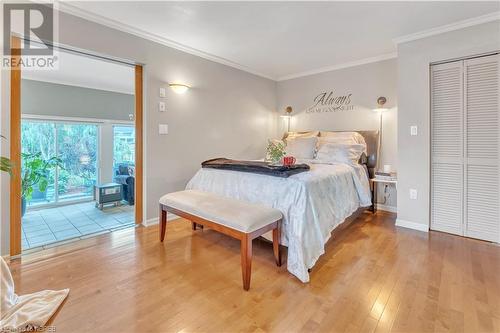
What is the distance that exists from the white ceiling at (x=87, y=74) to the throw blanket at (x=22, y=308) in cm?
315

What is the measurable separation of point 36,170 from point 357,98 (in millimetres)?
5959

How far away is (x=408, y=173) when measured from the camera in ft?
10.1

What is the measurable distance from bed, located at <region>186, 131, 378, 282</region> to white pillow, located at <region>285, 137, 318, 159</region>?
64 cm

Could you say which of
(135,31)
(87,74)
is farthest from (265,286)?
(87,74)

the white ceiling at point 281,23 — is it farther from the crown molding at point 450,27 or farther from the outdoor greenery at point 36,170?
the outdoor greenery at point 36,170

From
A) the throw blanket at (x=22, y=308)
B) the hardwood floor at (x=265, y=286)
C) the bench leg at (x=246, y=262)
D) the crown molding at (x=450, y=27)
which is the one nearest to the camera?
the throw blanket at (x=22, y=308)

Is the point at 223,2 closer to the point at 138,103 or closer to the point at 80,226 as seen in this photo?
the point at 138,103

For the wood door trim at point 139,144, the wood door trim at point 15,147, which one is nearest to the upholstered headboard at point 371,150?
the wood door trim at point 139,144

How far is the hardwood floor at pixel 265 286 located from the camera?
1478 mm

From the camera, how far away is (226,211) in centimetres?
204

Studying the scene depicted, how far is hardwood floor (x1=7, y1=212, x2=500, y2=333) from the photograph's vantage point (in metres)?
1.48

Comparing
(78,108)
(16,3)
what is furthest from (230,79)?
(78,108)

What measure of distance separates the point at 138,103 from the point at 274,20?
196 cm

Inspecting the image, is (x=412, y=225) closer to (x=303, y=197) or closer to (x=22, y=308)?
(x=303, y=197)
